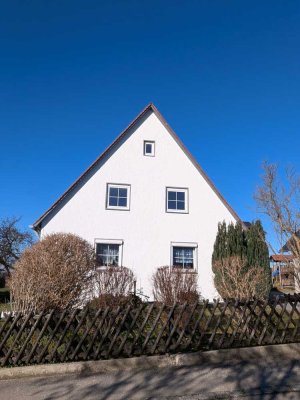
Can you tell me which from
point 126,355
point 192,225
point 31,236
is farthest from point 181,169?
point 31,236

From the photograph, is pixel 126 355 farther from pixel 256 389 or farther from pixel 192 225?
pixel 192 225

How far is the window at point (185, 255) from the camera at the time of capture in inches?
637

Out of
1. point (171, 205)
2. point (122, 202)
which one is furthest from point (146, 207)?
point (171, 205)

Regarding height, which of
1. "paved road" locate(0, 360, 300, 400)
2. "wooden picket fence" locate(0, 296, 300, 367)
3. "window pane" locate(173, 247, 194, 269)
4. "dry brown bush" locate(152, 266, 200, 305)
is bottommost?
"paved road" locate(0, 360, 300, 400)

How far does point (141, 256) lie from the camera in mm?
15727

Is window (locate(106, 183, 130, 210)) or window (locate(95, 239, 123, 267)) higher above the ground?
window (locate(106, 183, 130, 210))

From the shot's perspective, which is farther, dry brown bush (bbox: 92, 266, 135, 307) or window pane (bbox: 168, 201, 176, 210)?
window pane (bbox: 168, 201, 176, 210)

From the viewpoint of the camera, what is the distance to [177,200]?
16.8 meters

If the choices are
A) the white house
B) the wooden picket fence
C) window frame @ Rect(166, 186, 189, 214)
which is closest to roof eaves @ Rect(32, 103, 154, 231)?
the white house

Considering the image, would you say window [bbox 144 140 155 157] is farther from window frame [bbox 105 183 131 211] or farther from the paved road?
A: the paved road

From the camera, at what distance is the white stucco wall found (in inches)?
612

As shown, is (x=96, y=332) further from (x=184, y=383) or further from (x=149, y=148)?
(x=149, y=148)

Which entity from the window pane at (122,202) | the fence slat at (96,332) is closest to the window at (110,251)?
the window pane at (122,202)

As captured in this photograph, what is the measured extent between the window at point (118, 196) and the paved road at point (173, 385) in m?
10.6
